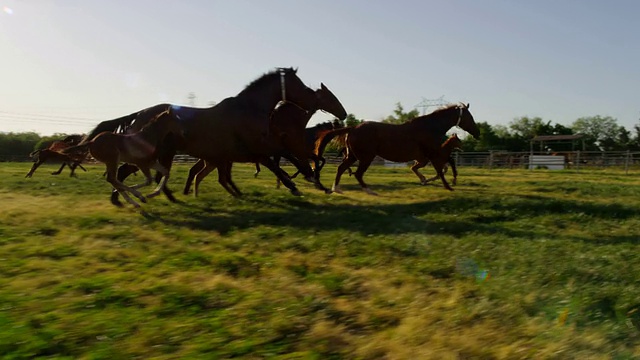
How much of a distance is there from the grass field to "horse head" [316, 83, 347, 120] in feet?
14.5

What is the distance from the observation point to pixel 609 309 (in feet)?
12.1

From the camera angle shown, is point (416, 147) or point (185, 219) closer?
point (185, 219)

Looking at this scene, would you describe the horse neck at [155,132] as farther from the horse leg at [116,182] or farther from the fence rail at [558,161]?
the fence rail at [558,161]

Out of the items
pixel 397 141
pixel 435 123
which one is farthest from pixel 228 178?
pixel 435 123

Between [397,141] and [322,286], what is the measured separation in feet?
26.4

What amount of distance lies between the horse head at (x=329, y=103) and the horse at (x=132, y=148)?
3.59 metres

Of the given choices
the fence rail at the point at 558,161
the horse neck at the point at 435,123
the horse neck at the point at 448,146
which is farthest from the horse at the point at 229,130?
the fence rail at the point at 558,161

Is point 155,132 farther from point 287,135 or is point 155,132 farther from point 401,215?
point 401,215

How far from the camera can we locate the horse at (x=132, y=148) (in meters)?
8.58

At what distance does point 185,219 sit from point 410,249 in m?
3.83

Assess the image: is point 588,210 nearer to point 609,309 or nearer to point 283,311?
point 609,309

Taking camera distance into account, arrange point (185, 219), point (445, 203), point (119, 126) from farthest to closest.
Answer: point (119, 126)
point (445, 203)
point (185, 219)

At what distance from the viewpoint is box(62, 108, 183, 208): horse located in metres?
8.58

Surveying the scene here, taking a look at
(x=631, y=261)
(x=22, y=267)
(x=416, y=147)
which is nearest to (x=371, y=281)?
(x=631, y=261)
